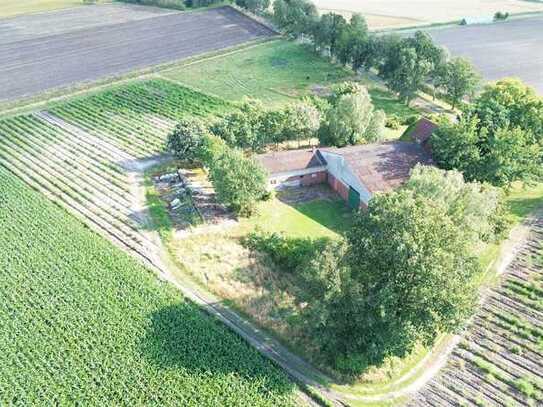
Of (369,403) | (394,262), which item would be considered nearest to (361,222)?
(394,262)

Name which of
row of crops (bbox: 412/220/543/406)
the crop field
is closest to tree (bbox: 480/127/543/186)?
row of crops (bbox: 412/220/543/406)

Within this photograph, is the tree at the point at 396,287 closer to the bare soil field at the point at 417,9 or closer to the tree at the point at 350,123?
the tree at the point at 350,123

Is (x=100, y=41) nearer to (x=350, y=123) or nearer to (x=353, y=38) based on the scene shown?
(x=353, y=38)

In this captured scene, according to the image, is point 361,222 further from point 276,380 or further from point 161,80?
point 161,80

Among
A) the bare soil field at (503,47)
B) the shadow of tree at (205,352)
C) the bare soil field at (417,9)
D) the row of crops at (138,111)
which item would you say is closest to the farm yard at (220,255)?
the shadow of tree at (205,352)

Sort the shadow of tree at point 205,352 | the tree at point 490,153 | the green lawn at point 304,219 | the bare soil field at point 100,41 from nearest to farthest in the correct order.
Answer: the shadow of tree at point 205,352, the green lawn at point 304,219, the tree at point 490,153, the bare soil field at point 100,41

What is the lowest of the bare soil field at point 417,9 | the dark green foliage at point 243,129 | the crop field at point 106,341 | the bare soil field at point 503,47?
the crop field at point 106,341
